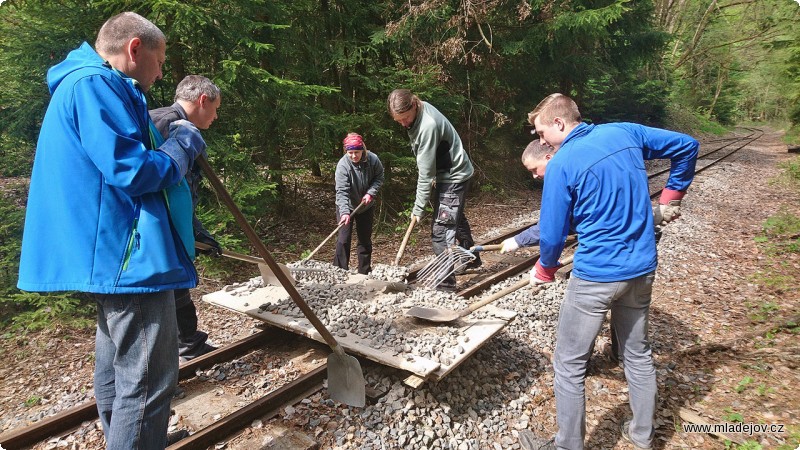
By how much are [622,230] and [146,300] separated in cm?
270

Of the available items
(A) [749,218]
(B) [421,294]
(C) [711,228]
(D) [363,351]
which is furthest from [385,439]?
(A) [749,218]

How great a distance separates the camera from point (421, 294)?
4.52 metres

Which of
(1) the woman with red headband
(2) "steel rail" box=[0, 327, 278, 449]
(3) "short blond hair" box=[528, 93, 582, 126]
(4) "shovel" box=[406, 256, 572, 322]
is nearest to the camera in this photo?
(3) "short blond hair" box=[528, 93, 582, 126]

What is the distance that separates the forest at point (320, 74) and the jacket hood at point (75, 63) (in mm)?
3601

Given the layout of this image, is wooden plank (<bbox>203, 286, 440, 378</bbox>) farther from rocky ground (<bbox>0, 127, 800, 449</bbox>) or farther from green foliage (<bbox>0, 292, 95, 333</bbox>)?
green foliage (<bbox>0, 292, 95, 333</bbox>)

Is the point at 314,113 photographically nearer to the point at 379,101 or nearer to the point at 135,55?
the point at 379,101

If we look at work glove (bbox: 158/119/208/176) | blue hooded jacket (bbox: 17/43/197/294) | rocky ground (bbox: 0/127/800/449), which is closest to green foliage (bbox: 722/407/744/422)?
rocky ground (bbox: 0/127/800/449)

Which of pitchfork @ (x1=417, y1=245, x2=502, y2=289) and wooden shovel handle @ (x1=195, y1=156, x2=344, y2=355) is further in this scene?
pitchfork @ (x1=417, y1=245, x2=502, y2=289)

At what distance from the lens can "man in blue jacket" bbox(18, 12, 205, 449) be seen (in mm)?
1982

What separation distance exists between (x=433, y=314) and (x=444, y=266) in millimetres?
1178

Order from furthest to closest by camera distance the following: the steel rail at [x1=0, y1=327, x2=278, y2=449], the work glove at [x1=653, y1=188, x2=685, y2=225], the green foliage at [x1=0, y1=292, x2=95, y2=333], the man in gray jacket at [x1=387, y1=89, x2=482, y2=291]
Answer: the man in gray jacket at [x1=387, y1=89, x2=482, y2=291] → the green foliage at [x1=0, y1=292, x2=95, y2=333] → the work glove at [x1=653, y1=188, x2=685, y2=225] → the steel rail at [x1=0, y1=327, x2=278, y2=449]

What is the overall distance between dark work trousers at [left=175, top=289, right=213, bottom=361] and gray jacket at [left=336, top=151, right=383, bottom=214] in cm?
218

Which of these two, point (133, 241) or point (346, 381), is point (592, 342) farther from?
point (133, 241)

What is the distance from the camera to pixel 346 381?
134 inches
